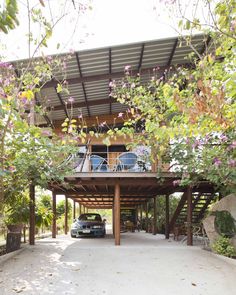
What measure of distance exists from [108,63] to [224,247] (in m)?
7.35

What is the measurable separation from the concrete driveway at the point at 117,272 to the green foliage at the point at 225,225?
0.82m

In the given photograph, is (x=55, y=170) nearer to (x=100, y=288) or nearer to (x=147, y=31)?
(x=100, y=288)

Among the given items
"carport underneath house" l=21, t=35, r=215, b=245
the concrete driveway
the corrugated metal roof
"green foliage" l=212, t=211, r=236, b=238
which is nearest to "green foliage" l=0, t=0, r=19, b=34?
the concrete driveway

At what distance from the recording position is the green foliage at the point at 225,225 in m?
12.0

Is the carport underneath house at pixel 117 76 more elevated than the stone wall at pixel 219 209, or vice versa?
the carport underneath house at pixel 117 76

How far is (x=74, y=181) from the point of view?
14.6m

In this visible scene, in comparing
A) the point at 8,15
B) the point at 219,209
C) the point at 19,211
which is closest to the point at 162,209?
the point at 219,209

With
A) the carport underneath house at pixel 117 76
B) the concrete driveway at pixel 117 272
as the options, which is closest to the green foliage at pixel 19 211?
the carport underneath house at pixel 117 76

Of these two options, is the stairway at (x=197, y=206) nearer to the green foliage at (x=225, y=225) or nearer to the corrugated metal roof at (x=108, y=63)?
the green foliage at (x=225, y=225)

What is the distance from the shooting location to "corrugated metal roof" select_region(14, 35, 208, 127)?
13023 millimetres

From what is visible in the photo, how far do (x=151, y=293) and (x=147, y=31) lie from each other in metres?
8.04

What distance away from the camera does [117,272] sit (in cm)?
911

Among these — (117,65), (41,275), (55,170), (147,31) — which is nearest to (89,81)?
(117,65)

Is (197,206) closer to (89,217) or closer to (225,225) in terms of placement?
(89,217)
